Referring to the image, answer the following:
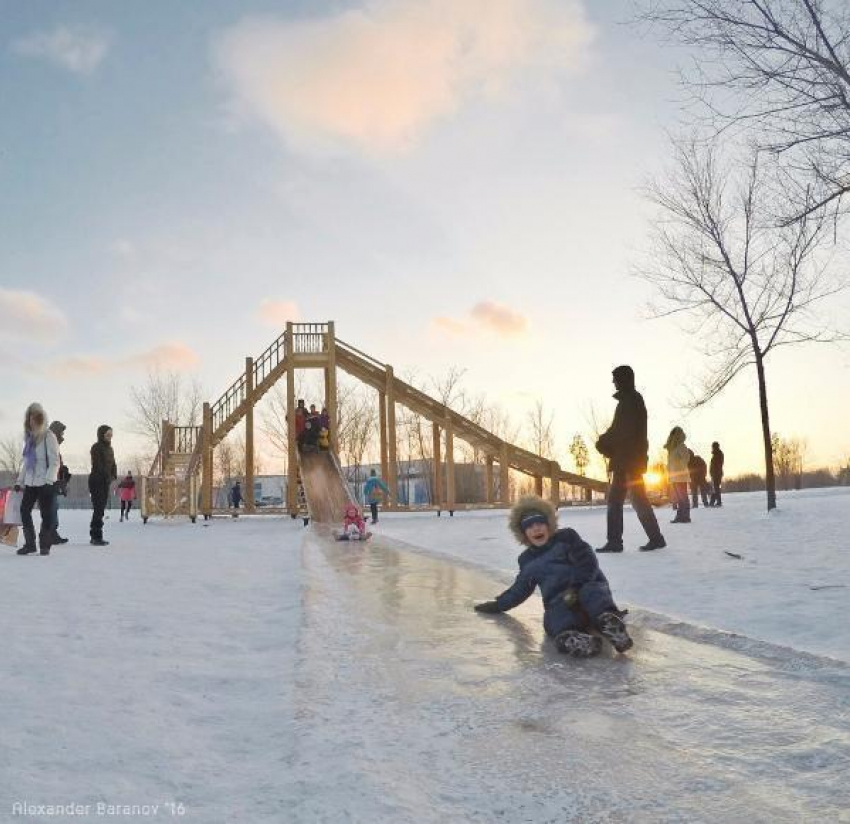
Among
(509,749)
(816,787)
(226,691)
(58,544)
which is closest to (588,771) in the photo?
(509,749)

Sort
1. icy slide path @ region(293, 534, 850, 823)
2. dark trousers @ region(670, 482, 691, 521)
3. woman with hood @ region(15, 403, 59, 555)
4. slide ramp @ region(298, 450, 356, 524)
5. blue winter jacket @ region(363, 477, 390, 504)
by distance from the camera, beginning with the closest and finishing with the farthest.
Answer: icy slide path @ region(293, 534, 850, 823) → woman with hood @ region(15, 403, 59, 555) → dark trousers @ region(670, 482, 691, 521) → slide ramp @ region(298, 450, 356, 524) → blue winter jacket @ region(363, 477, 390, 504)

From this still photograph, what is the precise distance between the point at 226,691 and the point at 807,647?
312cm

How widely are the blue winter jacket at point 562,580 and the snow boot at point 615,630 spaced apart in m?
0.07

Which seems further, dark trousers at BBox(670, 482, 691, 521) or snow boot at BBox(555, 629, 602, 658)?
dark trousers at BBox(670, 482, 691, 521)

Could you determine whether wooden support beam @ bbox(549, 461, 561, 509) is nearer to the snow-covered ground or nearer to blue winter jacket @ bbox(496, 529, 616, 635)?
the snow-covered ground

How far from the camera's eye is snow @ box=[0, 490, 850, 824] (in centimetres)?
217

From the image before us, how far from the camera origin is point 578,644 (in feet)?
13.1

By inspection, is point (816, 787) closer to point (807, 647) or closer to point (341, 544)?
point (807, 647)

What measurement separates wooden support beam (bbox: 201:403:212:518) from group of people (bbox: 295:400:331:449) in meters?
2.56

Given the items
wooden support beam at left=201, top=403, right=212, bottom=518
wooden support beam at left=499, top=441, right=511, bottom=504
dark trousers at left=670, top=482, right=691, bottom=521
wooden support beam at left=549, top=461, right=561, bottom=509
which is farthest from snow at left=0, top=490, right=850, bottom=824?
wooden support beam at left=549, top=461, right=561, bottom=509

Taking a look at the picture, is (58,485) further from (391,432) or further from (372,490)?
(391,432)

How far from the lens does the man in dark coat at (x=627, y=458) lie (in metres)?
8.78

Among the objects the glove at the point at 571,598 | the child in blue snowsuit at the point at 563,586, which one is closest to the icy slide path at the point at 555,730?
the child in blue snowsuit at the point at 563,586

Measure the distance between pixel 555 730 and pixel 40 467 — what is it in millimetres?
8582
